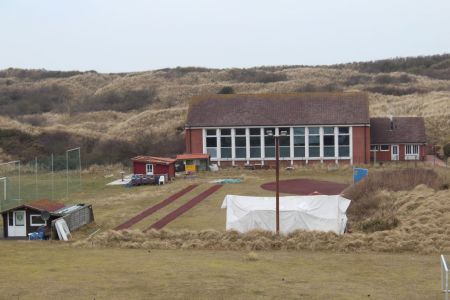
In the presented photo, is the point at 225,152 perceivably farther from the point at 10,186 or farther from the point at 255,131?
the point at 10,186

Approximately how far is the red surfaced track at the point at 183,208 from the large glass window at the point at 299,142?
38.1 ft

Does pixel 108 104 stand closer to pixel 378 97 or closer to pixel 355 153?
pixel 378 97

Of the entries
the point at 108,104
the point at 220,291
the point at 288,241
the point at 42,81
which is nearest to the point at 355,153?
the point at 288,241

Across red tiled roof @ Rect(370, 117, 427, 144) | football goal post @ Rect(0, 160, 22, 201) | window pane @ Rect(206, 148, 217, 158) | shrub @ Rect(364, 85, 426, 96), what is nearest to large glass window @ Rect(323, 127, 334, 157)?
red tiled roof @ Rect(370, 117, 427, 144)

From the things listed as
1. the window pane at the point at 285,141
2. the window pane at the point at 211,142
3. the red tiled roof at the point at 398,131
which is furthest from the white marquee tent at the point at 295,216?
the red tiled roof at the point at 398,131

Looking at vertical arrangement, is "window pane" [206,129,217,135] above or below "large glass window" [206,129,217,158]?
above

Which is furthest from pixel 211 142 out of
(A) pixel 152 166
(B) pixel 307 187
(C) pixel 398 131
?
(C) pixel 398 131

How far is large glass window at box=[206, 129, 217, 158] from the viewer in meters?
52.4

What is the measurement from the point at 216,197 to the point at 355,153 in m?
17.4

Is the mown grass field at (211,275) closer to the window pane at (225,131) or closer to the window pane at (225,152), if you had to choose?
the window pane at (225,152)

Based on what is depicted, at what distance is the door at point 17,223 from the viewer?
92.5 feet

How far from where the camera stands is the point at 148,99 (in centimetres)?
10938

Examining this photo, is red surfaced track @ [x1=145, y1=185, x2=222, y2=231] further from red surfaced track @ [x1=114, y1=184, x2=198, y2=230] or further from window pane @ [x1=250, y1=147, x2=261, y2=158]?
window pane @ [x1=250, y1=147, x2=261, y2=158]

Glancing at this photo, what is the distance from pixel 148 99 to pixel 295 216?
85848mm
